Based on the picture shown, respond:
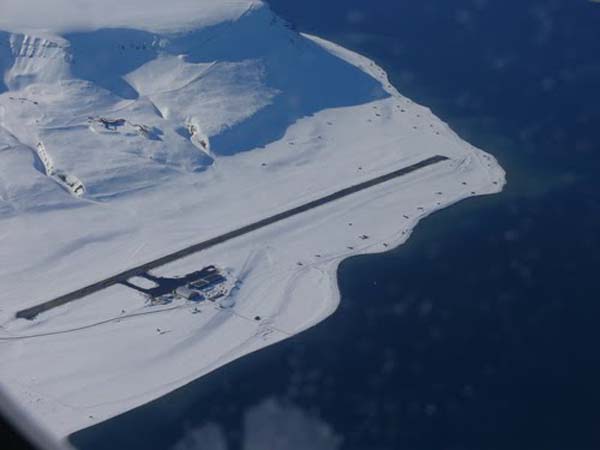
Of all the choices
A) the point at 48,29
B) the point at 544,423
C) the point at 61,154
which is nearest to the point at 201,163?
the point at 61,154

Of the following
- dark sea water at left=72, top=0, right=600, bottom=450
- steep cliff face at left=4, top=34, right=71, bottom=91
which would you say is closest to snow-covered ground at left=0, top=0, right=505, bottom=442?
steep cliff face at left=4, top=34, right=71, bottom=91

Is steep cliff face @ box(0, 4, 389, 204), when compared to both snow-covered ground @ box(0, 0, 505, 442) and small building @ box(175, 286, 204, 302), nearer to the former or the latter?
snow-covered ground @ box(0, 0, 505, 442)

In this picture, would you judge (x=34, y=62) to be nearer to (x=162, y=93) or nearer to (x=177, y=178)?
(x=162, y=93)

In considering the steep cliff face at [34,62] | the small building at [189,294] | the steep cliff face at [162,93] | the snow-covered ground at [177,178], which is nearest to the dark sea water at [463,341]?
the snow-covered ground at [177,178]

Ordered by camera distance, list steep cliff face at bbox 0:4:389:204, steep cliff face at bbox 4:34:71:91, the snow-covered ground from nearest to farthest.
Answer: the snow-covered ground
steep cliff face at bbox 0:4:389:204
steep cliff face at bbox 4:34:71:91

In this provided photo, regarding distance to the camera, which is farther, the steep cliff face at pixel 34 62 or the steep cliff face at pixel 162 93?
the steep cliff face at pixel 34 62

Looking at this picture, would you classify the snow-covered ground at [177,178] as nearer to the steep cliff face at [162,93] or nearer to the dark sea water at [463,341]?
the steep cliff face at [162,93]
